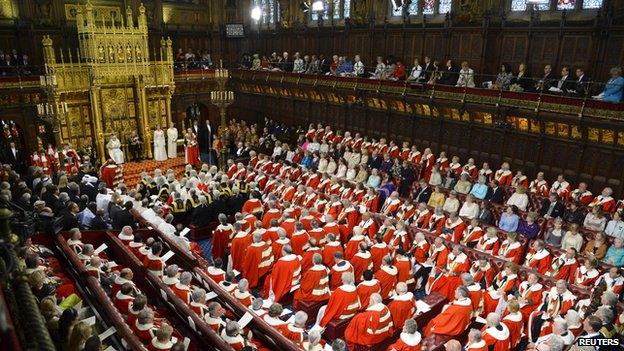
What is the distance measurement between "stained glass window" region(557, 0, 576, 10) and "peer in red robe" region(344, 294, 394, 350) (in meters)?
13.1

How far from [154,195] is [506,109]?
40.3 ft

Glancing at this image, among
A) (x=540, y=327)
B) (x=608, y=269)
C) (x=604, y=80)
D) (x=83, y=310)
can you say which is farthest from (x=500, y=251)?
(x=83, y=310)

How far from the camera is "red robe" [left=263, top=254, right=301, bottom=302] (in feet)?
33.0

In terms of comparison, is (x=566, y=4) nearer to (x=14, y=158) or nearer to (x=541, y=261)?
(x=541, y=261)

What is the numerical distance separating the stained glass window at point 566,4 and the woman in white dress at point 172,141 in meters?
17.2

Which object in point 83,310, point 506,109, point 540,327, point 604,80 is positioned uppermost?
point 604,80

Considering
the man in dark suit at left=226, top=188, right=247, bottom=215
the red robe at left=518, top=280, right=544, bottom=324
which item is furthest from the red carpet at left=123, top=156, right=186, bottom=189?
the red robe at left=518, top=280, right=544, bottom=324

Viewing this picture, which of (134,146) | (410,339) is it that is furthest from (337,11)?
(410,339)

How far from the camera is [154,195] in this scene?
48.5ft

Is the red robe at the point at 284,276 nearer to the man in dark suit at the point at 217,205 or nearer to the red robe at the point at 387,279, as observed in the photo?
the red robe at the point at 387,279

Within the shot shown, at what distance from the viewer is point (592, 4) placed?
1491 centimetres

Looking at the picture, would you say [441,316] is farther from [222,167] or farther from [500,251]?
[222,167]

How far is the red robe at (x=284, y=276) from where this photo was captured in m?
10.1

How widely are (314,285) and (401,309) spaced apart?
2049mm
